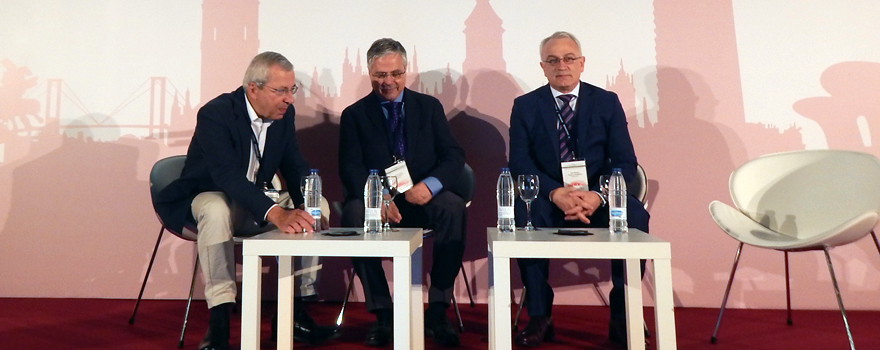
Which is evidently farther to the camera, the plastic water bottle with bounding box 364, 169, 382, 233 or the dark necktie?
the dark necktie

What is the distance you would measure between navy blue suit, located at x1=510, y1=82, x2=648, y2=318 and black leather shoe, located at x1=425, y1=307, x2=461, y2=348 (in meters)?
0.48

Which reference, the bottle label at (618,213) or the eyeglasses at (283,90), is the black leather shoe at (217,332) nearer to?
the eyeglasses at (283,90)

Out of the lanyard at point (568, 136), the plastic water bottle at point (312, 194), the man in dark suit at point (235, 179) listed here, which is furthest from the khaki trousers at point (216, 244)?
the lanyard at point (568, 136)

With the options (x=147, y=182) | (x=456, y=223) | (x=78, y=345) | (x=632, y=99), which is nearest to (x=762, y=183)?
(x=632, y=99)

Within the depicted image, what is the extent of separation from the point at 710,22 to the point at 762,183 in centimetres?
105

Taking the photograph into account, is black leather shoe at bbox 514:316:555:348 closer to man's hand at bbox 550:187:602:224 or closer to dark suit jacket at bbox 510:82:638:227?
man's hand at bbox 550:187:602:224

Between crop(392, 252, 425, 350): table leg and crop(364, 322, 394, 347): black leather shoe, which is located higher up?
crop(392, 252, 425, 350): table leg

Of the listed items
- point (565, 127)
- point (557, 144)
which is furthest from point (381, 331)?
point (565, 127)

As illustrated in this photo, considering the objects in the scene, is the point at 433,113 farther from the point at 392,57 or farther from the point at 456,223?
the point at 456,223

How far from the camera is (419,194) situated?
9.32 ft

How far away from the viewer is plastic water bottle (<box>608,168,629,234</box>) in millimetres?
2238

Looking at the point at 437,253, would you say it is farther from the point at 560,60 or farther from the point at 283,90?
the point at 560,60

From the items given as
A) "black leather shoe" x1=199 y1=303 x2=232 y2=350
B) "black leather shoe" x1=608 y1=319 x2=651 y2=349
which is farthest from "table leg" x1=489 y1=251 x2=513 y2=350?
"black leather shoe" x1=199 y1=303 x2=232 y2=350

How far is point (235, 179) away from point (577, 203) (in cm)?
146
